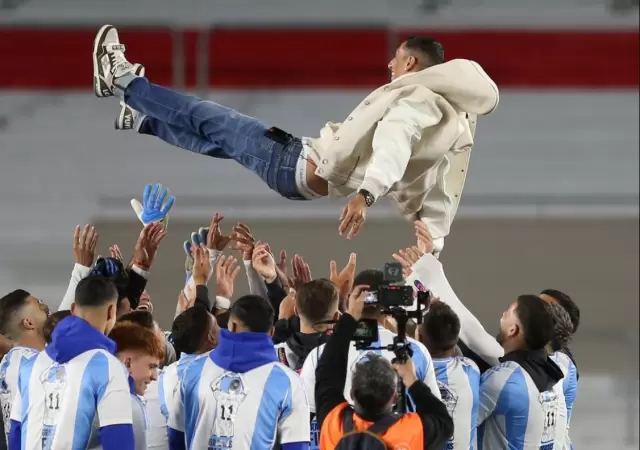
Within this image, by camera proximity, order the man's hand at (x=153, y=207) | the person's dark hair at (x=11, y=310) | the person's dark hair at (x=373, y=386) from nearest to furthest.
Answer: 1. the person's dark hair at (x=373, y=386)
2. the person's dark hair at (x=11, y=310)
3. the man's hand at (x=153, y=207)

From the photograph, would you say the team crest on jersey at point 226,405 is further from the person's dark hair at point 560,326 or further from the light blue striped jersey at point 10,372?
the person's dark hair at point 560,326

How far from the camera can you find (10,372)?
12.0 feet

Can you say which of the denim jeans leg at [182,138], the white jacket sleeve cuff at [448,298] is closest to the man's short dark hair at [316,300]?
the white jacket sleeve cuff at [448,298]

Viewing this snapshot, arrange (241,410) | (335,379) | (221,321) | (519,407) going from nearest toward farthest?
(335,379) → (241,410) → (519,407) → (221,321)

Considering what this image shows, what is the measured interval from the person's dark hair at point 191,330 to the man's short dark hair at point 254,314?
229 mm

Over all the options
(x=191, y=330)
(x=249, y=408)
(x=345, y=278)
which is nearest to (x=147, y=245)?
(x=191, y=330)

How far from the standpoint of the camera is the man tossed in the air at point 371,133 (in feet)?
12.1

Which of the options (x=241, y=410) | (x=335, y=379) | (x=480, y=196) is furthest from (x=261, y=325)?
(x=480, y=196)

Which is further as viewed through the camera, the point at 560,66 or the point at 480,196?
the point at 560,66

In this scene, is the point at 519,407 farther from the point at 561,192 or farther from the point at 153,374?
the point at 561,192

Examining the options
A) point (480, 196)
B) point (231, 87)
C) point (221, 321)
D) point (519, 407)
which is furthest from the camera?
point (231, 87)

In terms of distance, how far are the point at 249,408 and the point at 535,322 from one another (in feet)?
2.98

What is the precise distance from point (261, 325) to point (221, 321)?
24.2 inches

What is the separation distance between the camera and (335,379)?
9.77 ft
